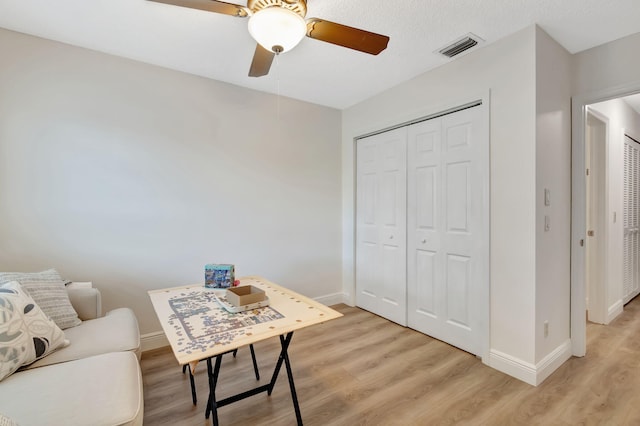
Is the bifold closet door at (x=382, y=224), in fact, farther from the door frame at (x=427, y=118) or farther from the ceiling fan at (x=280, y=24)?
the ceiling fan at (x=280, y=24)

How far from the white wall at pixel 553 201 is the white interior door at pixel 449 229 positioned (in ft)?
1.09

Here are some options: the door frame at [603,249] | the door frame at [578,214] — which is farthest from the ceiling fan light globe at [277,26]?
the door frame at [603,249]

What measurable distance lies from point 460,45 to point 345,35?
123 centimetres

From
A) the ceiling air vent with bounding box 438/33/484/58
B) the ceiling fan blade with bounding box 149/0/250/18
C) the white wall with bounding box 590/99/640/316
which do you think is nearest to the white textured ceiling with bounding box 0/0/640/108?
the ceiling air vent with bounding box 438/33/484/58

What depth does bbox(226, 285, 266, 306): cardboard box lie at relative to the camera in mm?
1623

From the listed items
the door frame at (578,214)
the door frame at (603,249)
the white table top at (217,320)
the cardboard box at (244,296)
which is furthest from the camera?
the door frame at (603,249)

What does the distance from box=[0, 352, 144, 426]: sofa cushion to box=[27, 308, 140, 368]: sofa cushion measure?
0.11 m

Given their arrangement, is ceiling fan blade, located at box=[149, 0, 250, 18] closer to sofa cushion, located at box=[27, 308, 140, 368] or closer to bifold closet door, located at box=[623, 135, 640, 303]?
sofa cushion, located at box=[27, 308, 140, 368]

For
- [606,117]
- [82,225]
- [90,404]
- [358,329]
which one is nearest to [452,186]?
[358,329]

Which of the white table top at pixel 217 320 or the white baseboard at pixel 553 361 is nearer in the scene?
the white table top at pixel 217 320

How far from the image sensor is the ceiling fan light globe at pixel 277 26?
1.29 metres

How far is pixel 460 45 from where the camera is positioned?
224 centimetres

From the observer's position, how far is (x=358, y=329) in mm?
2953

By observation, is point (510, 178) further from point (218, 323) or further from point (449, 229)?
point (218, 323)
